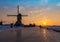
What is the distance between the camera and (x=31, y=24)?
414 ft

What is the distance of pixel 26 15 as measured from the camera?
350 feet

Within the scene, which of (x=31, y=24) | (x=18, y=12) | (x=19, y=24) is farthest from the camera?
(x=31, y=24)

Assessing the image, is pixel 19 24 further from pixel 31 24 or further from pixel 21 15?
pixel 31 24

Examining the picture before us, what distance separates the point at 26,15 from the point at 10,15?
11.0 metres

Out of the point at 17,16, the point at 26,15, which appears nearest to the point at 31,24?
the point at 26,15

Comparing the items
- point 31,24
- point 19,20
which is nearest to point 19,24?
point 19,20

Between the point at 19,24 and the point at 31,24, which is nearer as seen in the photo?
the point at 19,24

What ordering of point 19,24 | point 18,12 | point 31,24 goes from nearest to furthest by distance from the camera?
point 19,24, point 18,12, point 31,24

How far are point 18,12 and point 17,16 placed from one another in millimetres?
7242

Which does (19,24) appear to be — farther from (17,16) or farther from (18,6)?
(18,6)

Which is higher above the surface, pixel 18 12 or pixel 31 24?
pixel 18 12

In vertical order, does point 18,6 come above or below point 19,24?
above

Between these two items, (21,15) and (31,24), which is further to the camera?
(31,24)

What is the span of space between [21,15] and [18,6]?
1045 cm
